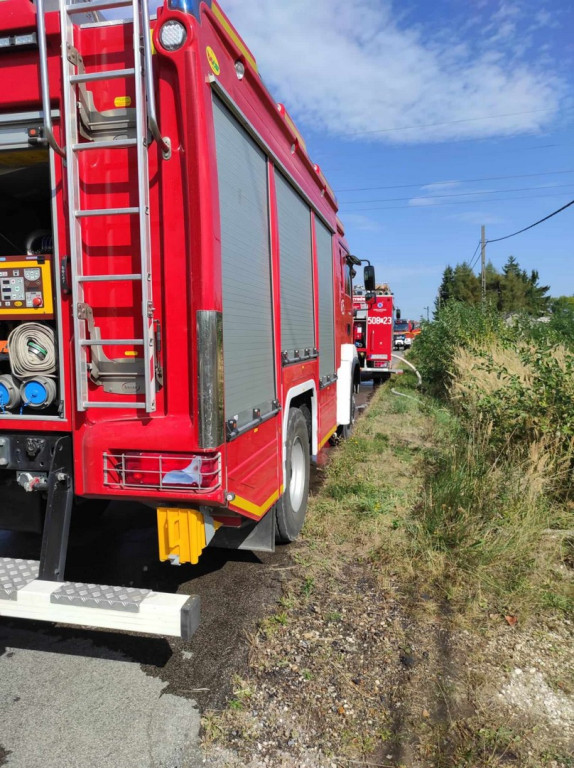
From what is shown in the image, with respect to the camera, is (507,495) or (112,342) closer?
(112,342)

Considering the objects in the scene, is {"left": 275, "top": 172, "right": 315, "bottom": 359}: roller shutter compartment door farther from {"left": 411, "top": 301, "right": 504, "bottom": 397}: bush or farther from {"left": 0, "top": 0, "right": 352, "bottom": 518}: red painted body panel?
{"left": 411, "top": 301, "right": 504, "bottom": 397}: bush

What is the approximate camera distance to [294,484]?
4645 mm

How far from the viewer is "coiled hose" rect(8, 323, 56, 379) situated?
2.90 m

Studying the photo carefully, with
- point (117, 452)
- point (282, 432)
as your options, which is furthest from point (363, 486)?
point (117, 452)

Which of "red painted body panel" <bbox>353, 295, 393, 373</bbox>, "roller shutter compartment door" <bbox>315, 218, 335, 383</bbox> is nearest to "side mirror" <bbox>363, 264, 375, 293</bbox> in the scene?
"roller shutter compartment door" <bbox>315, 218, 335, 383</bbox>

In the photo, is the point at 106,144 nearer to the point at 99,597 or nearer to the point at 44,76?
the point at 44,76

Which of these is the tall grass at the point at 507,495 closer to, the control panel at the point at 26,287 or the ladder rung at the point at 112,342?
the ladder rung at the point at 112,342

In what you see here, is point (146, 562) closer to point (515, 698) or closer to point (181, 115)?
point (515, 698)

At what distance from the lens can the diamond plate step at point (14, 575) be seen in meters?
2.58

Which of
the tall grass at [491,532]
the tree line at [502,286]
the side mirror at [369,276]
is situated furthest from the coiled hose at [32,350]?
the tree line at [502,286]

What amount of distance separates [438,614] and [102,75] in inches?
136

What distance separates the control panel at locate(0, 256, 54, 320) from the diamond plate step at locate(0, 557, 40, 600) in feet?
4.26

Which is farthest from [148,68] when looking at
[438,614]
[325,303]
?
[325,303]

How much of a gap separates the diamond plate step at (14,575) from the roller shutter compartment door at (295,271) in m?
2.06
